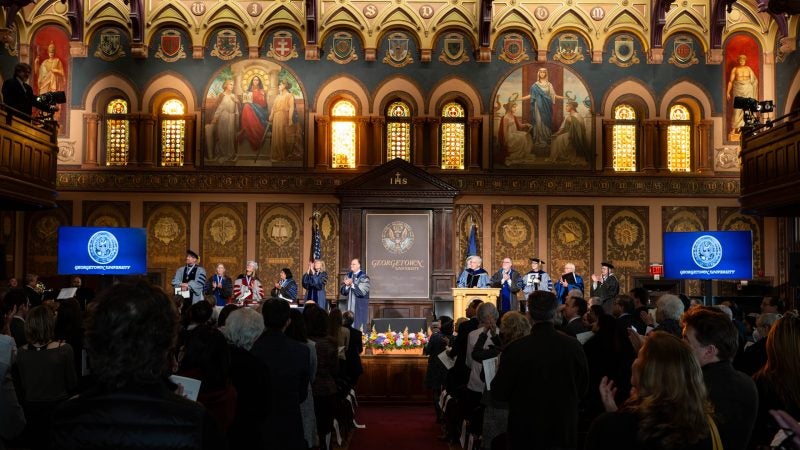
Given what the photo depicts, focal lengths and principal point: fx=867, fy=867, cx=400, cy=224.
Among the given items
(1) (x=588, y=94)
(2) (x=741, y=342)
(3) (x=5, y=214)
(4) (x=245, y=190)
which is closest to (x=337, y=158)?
(4) (x=245, y=190)

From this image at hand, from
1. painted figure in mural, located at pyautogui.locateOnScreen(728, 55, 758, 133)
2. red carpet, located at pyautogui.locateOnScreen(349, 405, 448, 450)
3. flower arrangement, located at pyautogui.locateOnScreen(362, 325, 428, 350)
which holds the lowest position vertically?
red carpet, located at pyautogui.locateOnScreen(349, 405, 448, 450)

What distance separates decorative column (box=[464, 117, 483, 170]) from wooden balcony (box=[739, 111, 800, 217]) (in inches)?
265

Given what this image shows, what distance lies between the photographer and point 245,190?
877 inches

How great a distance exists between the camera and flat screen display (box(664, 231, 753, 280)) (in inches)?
643

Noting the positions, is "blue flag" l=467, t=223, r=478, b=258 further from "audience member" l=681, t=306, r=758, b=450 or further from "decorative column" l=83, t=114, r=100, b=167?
"audience member" l=681, t=306, r=758, b=450

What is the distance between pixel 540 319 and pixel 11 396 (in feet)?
11.4

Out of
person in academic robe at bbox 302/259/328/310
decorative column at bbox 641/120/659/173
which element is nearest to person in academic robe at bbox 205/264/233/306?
person in academic robe at bbox 302/259/328/310

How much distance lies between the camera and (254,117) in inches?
886

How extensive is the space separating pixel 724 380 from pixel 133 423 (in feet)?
8.92

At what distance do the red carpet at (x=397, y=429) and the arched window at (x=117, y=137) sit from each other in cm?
1125

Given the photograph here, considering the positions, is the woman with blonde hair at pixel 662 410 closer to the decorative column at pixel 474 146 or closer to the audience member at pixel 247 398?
the audience member at pixel 247 398

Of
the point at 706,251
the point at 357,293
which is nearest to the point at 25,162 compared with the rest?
the point at 357,293

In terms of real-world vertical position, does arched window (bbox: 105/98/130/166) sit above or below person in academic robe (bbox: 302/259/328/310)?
above

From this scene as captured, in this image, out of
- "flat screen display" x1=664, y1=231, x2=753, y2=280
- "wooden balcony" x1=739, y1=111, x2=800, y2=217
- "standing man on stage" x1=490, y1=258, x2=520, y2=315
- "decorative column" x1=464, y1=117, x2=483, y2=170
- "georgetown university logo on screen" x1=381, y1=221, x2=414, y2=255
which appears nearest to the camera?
"wooden balcony" x1=739, y1=111, x2=800, y2=217
